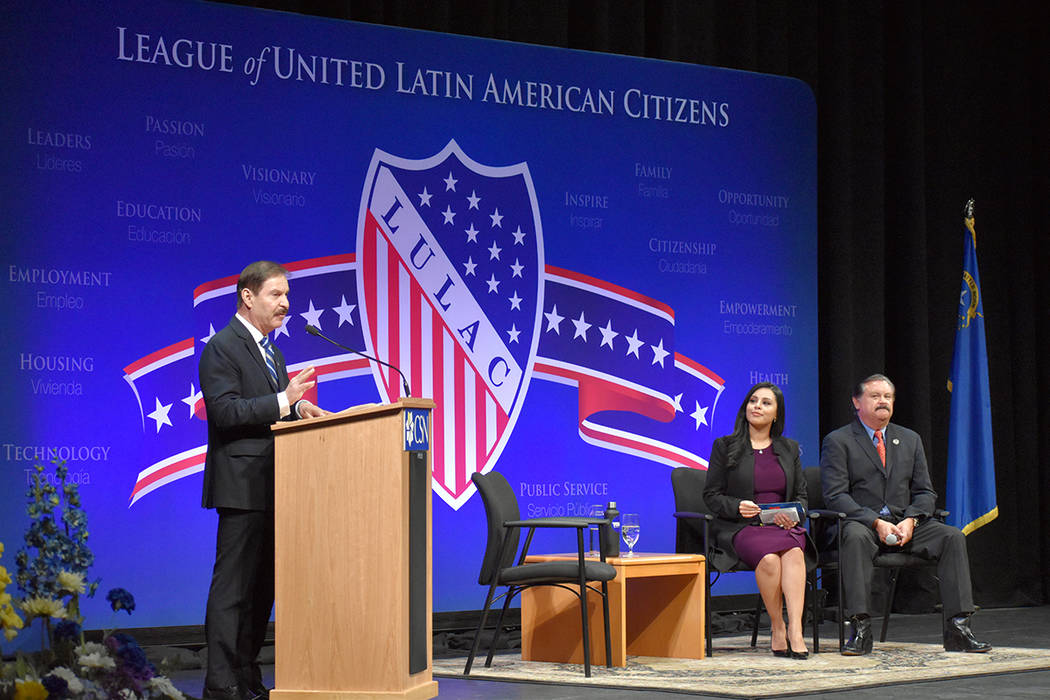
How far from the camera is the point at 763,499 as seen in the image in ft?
17.8

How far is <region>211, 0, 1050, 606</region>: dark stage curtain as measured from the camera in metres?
7.12

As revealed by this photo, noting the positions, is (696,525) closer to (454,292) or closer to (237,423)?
(454,292)

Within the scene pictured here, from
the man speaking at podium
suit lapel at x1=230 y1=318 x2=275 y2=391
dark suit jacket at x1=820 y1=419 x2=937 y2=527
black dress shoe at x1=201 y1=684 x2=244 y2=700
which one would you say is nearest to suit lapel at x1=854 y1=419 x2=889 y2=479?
dark suit jacket at x1=820 y1=419 x2=937 y2=527

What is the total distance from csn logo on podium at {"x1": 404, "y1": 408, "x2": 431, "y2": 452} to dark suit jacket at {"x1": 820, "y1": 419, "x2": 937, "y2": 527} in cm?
248

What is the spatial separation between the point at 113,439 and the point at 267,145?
4.65 ft

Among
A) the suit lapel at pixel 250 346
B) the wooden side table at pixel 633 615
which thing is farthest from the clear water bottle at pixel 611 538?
the suit lapel at pixel 250 346

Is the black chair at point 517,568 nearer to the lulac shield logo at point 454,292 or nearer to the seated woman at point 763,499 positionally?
the seated woman at point 763,499

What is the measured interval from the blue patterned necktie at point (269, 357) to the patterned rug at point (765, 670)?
1402 millimetres

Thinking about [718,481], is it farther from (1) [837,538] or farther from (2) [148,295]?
(2) [148,295]

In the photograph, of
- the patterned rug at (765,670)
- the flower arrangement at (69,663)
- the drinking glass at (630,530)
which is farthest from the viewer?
the drinking glass at (630,530)

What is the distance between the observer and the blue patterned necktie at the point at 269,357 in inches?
162

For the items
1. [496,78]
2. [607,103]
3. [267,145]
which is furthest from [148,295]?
[607,103]

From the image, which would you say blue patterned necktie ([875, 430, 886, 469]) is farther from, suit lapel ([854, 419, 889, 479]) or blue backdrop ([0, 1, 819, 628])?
blue backdrop ([0, 1, 819, 628])

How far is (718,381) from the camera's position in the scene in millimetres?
6484
